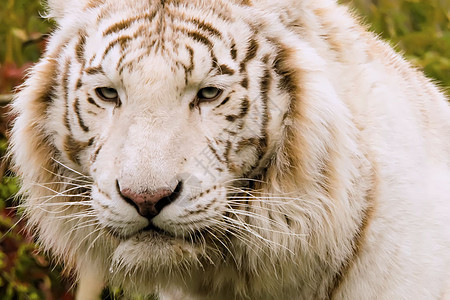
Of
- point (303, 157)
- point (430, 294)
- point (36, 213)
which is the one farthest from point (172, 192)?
point (430, 294)

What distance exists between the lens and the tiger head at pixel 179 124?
2.32 meters

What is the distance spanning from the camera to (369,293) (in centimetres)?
263

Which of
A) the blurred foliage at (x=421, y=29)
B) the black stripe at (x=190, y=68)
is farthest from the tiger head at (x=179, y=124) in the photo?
the blurred foliage at (x=421, y=29)

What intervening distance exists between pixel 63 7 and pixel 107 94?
1.64 ft

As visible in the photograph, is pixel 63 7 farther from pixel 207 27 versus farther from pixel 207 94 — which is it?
pixel 207 94

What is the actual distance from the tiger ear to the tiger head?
13 millimetres

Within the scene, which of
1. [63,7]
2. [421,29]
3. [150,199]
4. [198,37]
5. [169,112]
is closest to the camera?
[150,199]

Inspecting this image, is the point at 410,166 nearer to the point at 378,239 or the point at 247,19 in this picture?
the point at 378,239

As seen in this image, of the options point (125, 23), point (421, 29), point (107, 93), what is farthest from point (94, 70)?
point (421, 29)

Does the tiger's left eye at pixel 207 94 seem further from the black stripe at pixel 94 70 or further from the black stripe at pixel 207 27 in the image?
the black stripe at pixel 94 70

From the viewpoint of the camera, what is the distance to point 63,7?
109 inches

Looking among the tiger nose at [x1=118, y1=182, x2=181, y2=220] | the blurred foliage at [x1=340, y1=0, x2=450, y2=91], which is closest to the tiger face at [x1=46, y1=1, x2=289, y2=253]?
the tiger nose at [x1=118, y1=182, x2=181, y2=220]

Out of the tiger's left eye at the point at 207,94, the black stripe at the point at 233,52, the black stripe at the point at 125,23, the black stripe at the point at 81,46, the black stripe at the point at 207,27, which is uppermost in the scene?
the black stripe at the point at 207,27

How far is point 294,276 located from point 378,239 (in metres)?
0.32
